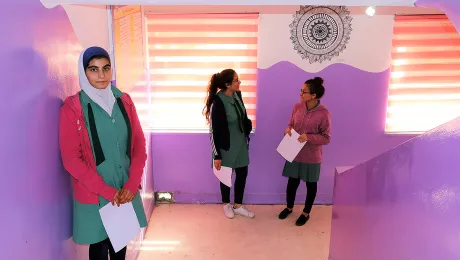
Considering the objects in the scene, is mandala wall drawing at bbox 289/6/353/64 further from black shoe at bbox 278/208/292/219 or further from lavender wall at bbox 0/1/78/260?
lavender wall at bbox 0/1/78/260

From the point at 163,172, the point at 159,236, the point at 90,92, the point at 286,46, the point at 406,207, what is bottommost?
the point at 159,236

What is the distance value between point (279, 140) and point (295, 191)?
1.95 feet

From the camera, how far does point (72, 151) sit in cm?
231

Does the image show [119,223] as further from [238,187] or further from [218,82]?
[238,187]

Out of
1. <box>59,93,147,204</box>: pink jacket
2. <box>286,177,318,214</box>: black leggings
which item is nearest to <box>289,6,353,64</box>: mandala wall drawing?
<box>286,177,318,214</box>: black leggings

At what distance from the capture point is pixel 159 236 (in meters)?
4.58

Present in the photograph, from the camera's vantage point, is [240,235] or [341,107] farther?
[341,107]

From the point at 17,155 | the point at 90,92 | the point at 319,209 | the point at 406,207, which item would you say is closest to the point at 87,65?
the point at 90,92

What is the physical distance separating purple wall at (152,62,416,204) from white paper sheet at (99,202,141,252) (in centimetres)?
244

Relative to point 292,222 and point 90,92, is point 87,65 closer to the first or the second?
point 90,92

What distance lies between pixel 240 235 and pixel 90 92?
2694 millimetres

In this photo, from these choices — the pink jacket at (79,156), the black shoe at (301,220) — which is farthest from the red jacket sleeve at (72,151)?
the black shoe at (301,220)

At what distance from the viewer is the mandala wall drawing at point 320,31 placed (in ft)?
15.3

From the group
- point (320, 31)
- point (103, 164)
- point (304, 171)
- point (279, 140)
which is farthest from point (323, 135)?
point (103, 164)
